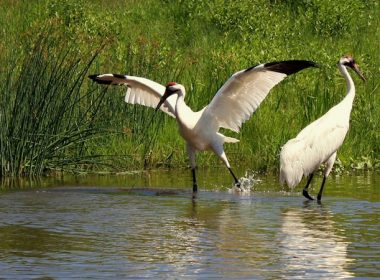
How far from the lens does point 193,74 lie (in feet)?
52.2

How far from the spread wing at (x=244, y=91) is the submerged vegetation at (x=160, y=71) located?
901 millimetres

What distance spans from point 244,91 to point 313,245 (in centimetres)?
411

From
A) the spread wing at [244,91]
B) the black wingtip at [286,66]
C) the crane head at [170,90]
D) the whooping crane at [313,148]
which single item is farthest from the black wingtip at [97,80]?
the whooping crane at [313,148]

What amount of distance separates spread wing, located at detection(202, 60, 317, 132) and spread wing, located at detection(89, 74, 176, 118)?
67 centimetres

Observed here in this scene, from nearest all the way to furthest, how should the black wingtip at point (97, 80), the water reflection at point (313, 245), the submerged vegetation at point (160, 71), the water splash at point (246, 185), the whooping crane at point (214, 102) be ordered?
the water reflection at point (313, 245)
the water splash at point (246, 185)
the whooping crane at point (214, 102)
the submerged vegetation at point (160, 71)
the black wingtip at point (97, 80)

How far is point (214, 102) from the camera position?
12.6 metres

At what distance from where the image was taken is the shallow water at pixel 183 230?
7676 millimetres

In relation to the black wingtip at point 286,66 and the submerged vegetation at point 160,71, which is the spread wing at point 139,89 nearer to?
the submerged vegetation at point 160,71

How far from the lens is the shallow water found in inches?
302

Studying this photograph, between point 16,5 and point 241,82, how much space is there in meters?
8.51

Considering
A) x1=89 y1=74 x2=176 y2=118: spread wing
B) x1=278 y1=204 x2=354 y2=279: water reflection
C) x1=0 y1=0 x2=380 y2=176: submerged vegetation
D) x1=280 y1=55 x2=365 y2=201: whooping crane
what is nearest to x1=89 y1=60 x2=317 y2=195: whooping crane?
x1=89 y1=74 x2=176 y2=118: spread wing

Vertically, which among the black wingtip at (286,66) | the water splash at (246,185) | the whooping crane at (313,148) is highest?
the black wingtip at (286,66)

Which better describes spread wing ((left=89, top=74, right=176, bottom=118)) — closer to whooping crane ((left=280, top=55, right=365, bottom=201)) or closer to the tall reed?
the tall reed

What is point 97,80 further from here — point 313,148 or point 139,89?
point 313,148
